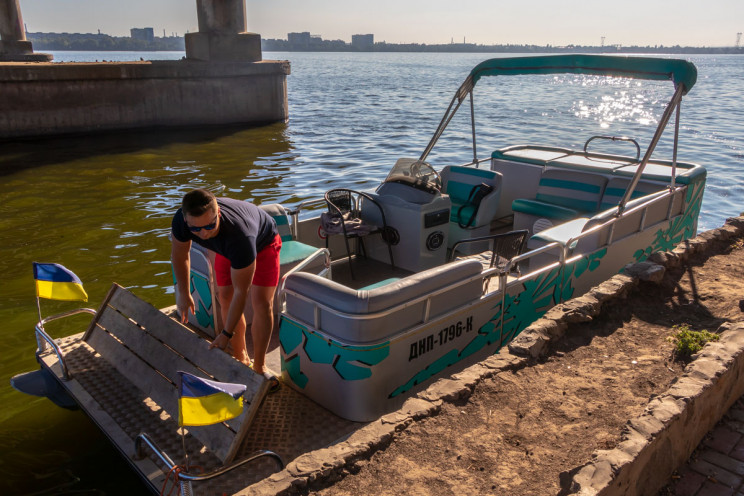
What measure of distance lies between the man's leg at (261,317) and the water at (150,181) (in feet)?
5.36

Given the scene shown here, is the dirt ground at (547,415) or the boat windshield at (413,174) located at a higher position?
the boat windshield at (413,174)

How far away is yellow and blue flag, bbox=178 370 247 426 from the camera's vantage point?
3191 millimetres

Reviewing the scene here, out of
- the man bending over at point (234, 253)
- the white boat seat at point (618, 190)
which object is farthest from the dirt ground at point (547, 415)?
the white boat seat at point (618, 190)

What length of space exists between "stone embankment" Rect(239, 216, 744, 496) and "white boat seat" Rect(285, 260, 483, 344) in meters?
0.62

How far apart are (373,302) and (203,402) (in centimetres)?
152

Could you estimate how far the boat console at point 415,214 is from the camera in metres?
6.85

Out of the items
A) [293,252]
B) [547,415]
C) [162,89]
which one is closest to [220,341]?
[293,252]

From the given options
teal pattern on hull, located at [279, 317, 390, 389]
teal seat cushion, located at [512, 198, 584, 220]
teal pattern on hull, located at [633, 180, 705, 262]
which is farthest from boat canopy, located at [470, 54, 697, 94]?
teal pattern on hull, located at [279, 317, 390, 389]

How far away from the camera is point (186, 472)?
12.0 ft

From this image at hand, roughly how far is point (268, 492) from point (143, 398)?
7.11 ft

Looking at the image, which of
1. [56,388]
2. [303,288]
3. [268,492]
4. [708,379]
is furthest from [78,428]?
[708,379]

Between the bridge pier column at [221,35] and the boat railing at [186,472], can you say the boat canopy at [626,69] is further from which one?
the bridge pier column at [221,35]

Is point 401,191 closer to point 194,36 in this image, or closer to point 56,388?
point 56,388

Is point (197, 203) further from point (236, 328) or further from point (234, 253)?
point (236, 328)
